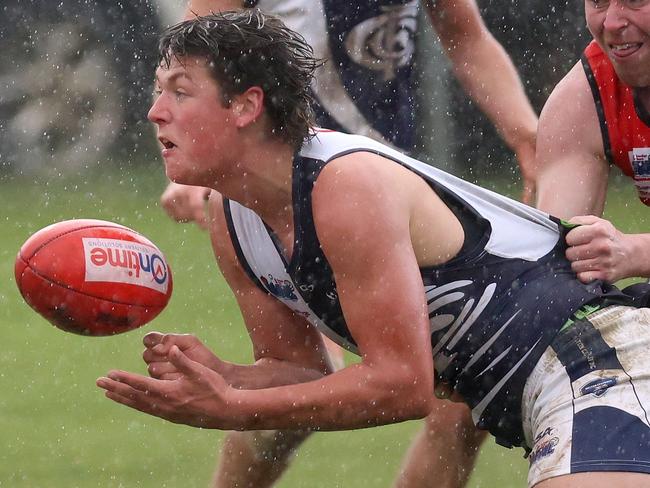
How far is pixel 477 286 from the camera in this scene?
3.61 metres

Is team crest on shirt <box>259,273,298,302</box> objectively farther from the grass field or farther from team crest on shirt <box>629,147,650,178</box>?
the grass field

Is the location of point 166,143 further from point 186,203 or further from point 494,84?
point 494,84

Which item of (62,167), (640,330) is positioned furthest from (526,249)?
(62,167)

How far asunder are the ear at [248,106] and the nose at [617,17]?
114 cm

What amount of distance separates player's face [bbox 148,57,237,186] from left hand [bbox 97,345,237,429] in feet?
1.69

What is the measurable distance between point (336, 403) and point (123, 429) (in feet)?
9.00

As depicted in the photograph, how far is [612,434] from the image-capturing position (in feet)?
11.1

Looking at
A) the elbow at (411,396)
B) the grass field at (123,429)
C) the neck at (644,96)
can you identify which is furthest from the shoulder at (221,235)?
the grass field at (123,429)

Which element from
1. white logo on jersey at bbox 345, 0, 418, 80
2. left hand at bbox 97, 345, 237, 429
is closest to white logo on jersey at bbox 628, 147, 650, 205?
white logo on jersey at bbox 345, 0, 418, 80

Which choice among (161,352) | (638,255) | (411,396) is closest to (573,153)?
(638,255)

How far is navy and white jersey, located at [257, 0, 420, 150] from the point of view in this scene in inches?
197

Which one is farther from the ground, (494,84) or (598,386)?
(494,84)

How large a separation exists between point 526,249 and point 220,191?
2.74ft

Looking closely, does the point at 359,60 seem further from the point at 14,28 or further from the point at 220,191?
the point at 14,28
